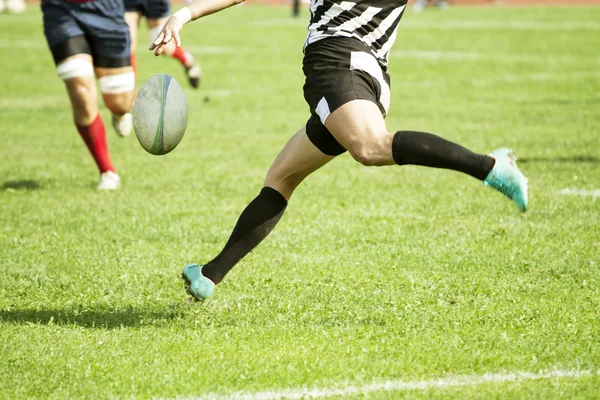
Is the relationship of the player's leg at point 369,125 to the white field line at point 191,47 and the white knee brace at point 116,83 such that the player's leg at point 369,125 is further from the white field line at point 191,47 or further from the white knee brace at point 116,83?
the white field line at point 191,47

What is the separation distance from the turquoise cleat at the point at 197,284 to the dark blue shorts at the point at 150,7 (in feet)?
24.7

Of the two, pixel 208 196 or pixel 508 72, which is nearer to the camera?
pixel 208 196

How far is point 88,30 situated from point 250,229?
150 inches

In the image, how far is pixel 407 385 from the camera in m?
3.74

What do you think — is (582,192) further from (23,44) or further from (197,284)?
(23,44)

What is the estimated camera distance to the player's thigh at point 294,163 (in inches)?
185

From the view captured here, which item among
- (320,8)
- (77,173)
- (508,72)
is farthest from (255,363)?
(508,72)

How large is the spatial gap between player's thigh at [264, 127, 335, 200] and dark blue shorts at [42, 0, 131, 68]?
364cm

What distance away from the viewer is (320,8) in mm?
4559

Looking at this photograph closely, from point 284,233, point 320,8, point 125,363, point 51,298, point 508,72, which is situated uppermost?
point 320,8

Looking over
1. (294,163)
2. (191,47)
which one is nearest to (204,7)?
(294,163)

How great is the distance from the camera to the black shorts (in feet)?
14.2

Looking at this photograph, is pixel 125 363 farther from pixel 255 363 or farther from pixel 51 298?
pixel 51 298

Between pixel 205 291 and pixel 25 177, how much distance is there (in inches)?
191
